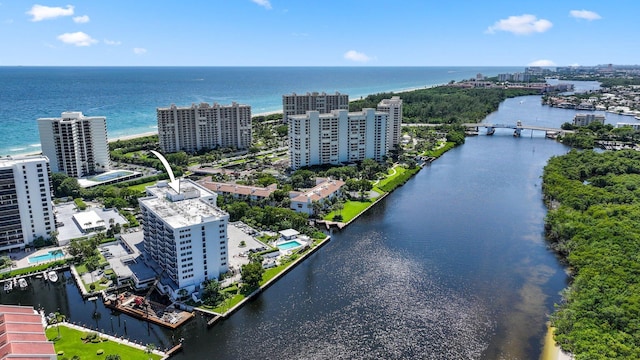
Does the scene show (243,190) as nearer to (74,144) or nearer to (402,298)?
(74,144)

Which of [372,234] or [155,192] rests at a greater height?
[155,192]

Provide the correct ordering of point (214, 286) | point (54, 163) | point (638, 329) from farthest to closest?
1. point (54, 163)
2. point (214, 286)
3. point (638, 329)

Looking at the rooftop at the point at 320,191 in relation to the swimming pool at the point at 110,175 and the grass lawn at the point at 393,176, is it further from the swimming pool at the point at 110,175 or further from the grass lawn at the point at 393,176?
the swimming pool at the point at 110,175

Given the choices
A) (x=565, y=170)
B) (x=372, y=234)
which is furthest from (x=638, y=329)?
(x=565, y=170)

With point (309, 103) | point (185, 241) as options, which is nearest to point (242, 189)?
point (185, 241)

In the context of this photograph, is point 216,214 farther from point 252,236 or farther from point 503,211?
point 503,211

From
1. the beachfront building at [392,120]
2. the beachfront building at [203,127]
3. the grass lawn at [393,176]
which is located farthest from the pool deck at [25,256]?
the beachfront building at [392,120]

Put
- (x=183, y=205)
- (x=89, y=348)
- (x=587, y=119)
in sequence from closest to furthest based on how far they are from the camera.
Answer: (x=89, y=348) → (x=183, y=205) → (x=587, y=119)
